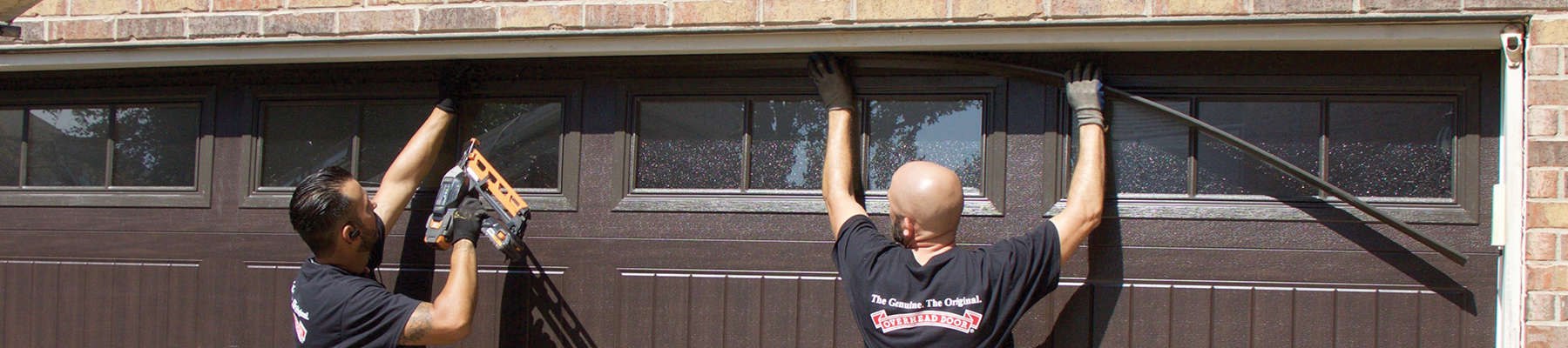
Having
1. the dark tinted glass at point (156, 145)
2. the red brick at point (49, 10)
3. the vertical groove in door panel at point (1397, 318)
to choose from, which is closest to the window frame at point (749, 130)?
the vertical groove in door panel at point (1397, 318)

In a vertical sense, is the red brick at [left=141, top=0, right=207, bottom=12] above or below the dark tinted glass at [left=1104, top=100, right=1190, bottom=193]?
above

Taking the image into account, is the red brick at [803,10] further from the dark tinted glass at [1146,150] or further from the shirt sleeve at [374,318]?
the shirt sleeve at [374,318]

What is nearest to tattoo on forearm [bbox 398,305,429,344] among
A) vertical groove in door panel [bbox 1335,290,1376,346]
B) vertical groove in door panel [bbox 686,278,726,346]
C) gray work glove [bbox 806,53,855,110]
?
vertical groove in door panel [bbox 686,278,726,346]

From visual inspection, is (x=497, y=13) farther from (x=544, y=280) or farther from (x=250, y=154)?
(x=250, y=154)

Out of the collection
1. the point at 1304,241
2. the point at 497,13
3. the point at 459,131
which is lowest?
the point at 1304,241

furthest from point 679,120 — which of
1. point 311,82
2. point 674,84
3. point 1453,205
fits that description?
point 1453,205

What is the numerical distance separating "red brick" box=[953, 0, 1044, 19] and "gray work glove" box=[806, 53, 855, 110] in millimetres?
423

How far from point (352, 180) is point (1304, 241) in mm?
2881

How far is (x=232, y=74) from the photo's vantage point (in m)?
3.62

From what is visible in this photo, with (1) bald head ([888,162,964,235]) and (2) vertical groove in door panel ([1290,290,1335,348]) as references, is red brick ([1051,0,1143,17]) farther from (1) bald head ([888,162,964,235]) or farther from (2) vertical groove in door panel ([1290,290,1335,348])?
(2) vertical groove in door panel ([1290,290,1335,348])

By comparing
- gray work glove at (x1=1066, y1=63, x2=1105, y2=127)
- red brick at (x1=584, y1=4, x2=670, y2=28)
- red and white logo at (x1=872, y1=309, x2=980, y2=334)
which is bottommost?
red and white logo at (x1=872, y1=309, x2=980, y2=334)

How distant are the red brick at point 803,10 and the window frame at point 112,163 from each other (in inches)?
88.5

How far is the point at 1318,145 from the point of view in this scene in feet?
9.80

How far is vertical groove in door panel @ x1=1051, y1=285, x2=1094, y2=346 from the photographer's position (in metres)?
3.04
